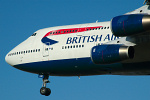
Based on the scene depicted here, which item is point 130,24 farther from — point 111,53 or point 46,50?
point 46,50

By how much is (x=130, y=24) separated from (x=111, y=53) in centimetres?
298

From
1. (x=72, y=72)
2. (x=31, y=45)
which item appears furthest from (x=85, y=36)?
(x=31, y=45)

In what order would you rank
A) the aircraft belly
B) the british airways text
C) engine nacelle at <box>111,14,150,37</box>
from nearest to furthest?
1. engine nacelle at <box>111,14,150,37</box>
2. the aircraft belly
3. the british airways text

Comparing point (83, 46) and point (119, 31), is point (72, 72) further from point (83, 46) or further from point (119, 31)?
point (119, 31)

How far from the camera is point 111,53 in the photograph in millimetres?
32781

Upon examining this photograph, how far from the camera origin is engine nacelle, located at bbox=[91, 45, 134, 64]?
1271 inches

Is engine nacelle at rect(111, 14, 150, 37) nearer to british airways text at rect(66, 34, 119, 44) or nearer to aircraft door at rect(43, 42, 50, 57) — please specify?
british airways text at rect(66, 34, 119, 44)

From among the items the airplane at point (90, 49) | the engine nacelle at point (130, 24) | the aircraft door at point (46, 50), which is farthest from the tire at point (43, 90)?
the engine nacelle at point (130, 24)

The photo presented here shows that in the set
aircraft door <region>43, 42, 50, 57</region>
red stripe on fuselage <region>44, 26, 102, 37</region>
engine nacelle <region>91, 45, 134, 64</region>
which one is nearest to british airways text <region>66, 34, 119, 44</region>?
red stripe on fuselage <region>44, 26, 102, 37</region>

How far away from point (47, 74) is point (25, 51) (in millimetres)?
2820

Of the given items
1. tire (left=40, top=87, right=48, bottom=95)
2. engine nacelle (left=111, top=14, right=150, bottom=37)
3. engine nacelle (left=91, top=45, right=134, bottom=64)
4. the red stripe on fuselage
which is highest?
the red stripe on fuselage

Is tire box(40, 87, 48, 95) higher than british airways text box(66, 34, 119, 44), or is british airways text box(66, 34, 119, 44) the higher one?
british airways text box(66, 34, 119, 44)

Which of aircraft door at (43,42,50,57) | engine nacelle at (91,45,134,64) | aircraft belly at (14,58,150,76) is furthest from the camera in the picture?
aircraft door at (43,42,50,57)

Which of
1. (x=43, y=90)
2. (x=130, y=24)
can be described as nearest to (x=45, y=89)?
(x=43, y=90)
